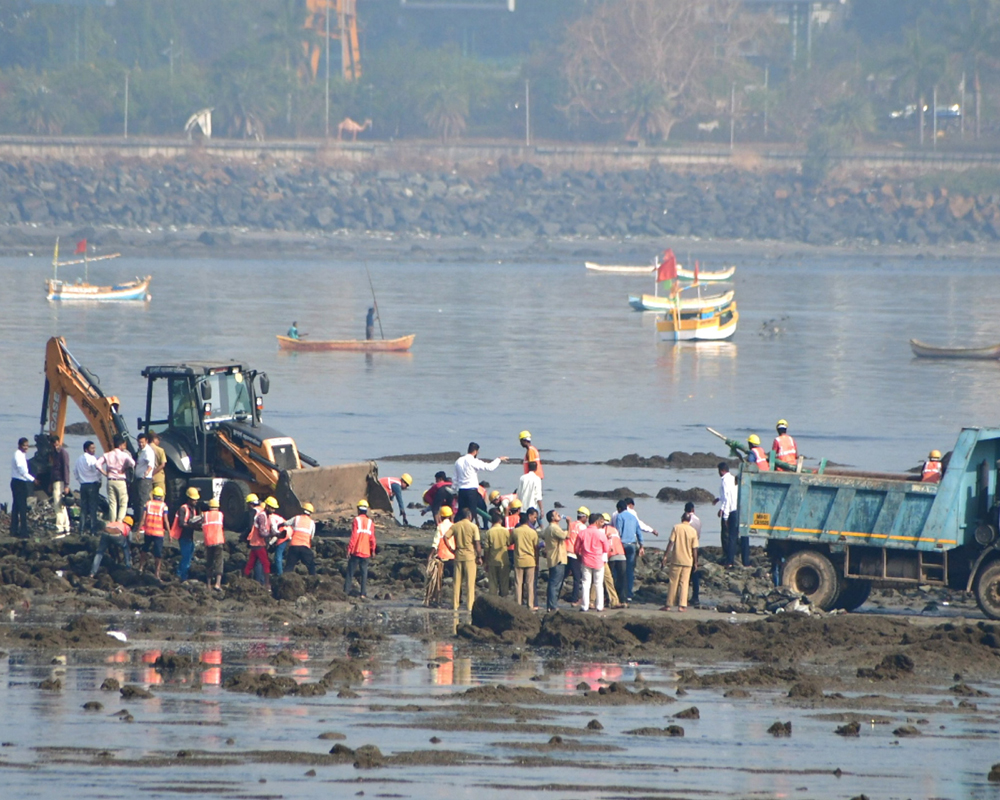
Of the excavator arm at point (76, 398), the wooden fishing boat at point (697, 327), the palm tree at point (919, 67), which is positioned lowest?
the excavator arm at point (76, 398)

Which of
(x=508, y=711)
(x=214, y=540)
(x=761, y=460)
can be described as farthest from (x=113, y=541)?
(x=508, y=711)

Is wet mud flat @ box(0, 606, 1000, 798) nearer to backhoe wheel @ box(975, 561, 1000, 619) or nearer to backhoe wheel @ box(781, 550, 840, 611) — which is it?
backhoe wheel @ box(975, 561, 1000, 619)

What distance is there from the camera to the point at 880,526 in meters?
21.0

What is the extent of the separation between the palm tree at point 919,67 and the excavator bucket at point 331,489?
517 feet

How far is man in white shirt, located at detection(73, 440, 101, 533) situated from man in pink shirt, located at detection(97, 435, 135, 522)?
0.14 metres

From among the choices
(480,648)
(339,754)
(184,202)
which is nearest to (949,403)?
(480,648)

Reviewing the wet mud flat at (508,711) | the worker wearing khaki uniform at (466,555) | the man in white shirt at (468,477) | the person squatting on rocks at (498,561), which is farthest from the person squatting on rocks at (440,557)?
the man in white shirt at (468,477)

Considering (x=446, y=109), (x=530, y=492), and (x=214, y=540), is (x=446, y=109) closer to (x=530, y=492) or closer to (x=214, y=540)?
(x=530, y=492)

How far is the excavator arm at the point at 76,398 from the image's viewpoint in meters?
26.2

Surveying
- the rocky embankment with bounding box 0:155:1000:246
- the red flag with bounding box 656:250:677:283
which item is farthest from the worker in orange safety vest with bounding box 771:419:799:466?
the rocky embankment with bounding box 0:155:1000:246

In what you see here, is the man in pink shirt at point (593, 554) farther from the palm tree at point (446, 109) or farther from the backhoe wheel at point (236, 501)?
the palm tree at point (446, 109)

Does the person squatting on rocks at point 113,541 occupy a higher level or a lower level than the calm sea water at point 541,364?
lower

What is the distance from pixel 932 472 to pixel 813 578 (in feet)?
6.21

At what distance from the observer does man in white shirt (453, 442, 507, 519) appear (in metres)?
24.7
